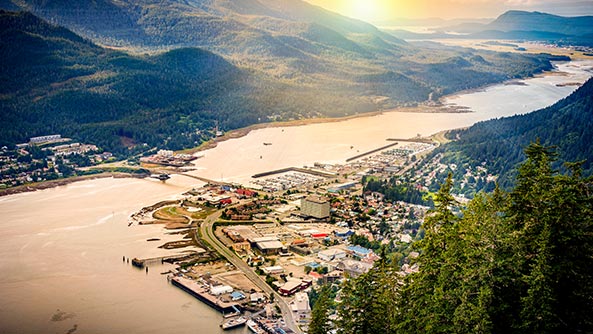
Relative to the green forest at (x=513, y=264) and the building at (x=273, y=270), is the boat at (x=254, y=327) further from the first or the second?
the green forest at (x=513, y=264)

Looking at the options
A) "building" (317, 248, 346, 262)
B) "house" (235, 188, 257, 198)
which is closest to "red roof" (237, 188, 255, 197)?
"house" (235, 188, 257, 198)

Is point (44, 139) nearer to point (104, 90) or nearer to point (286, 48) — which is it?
point (104, 90)

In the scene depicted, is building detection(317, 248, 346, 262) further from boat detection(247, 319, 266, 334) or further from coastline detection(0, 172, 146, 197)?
coastline detection(0, 172, 146, 197)

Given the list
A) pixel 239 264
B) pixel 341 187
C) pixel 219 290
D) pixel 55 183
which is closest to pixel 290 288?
pixel 219 290

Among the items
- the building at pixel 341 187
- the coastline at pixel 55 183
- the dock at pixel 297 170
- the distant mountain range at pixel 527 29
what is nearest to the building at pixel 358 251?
the building at pixel 341 187

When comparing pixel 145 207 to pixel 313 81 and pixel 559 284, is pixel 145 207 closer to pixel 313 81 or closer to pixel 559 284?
pixel 559 284
